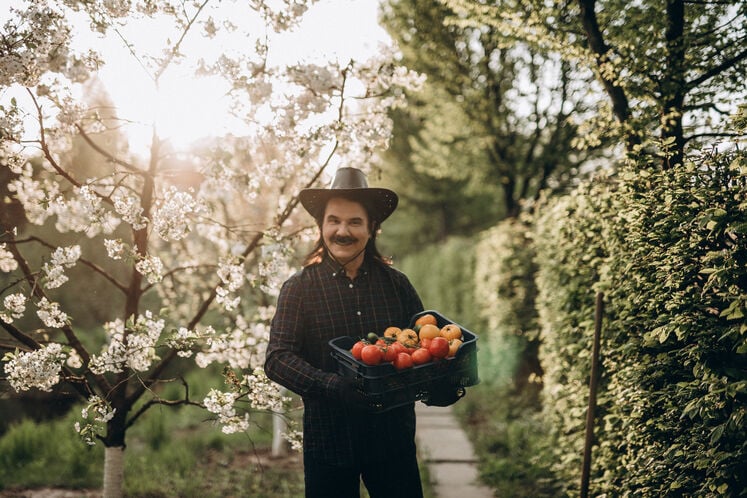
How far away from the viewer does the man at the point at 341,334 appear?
8.20 feet

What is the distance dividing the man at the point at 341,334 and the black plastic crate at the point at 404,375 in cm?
11

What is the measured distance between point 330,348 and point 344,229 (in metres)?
0.60

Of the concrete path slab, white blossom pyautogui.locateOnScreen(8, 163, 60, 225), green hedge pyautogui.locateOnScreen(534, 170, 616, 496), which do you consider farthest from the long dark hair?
the concrete path slab

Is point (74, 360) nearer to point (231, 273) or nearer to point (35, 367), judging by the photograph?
point (35, 367)

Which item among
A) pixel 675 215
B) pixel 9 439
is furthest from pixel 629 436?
pixel 9 439

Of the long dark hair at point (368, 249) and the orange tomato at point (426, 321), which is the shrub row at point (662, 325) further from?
the long dark hair at point (368, 249)

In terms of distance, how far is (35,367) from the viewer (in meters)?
2.62

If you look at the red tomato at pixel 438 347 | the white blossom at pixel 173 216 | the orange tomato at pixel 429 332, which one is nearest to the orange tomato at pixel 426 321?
the orange tomato at pixel 429 332

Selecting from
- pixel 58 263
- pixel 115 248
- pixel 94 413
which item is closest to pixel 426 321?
pixel 115 248

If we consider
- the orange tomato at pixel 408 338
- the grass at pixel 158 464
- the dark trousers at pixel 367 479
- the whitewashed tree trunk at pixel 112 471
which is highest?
the orange tomato at pixel 408 338

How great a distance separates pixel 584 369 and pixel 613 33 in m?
2.38

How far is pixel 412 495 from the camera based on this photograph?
2.60 m

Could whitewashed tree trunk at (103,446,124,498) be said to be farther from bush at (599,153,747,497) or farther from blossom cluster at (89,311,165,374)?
bush at (599,153,747,497)

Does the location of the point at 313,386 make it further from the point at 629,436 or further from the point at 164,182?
the point at 164,182
